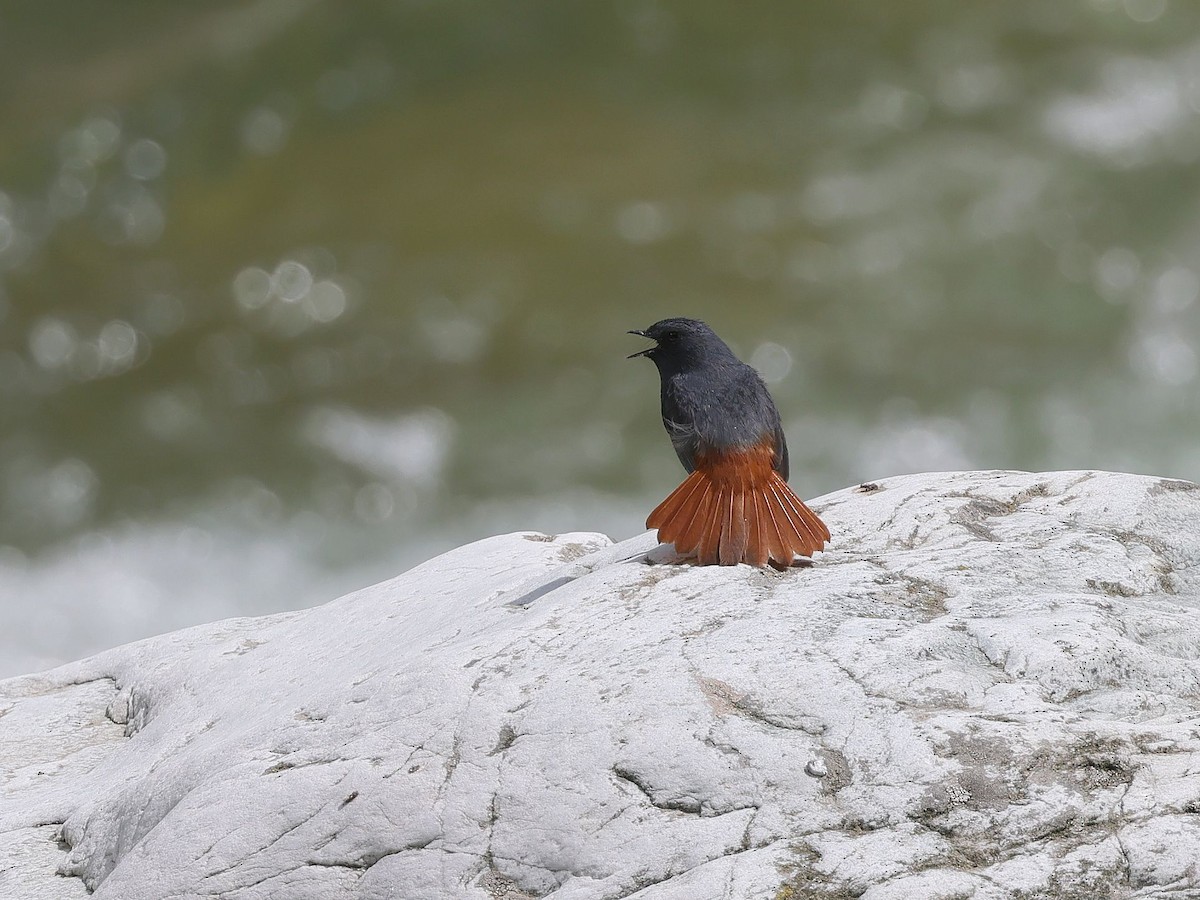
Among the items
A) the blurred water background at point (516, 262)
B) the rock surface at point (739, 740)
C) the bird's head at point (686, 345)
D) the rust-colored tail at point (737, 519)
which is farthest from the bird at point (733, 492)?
the blurred water background at point (516, 262)

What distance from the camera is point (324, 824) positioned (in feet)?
12.4

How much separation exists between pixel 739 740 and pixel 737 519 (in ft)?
3.48

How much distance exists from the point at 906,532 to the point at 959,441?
7458 millimetres

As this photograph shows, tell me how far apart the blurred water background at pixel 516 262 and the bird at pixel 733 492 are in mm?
6278

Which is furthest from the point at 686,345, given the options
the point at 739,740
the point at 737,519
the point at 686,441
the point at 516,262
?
the point at 516,262

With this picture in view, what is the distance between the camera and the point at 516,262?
517 inches

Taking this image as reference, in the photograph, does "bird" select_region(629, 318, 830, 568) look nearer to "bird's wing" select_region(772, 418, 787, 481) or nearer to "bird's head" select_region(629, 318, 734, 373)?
"bird's wing" select_region(772, 418, 787, 481)

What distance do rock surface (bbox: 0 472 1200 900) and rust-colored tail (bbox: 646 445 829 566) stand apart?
0.10 metres

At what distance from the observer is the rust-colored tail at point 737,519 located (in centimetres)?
439

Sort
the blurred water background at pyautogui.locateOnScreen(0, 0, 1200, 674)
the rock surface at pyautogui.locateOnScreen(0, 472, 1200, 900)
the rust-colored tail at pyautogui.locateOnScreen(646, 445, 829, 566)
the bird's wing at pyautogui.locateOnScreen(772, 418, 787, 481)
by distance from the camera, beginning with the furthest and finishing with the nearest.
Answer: the blurred water background at pyautogui.locateOnScreen(0, 0, 1200, 674) → the bird's wing at pyautogui.locateOnScreen(772, 418, 787, 481) → the rust-colored tail at pyautogui.locateOnScreen(646, 445, 829, 566) → the rock surface at pyautogui.locateOnScreen(0, 472, 1200, 900)

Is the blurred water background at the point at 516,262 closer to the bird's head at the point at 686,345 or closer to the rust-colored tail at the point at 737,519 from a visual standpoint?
the bird's head at the point at 686,345

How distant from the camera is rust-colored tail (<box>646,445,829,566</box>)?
14.4 feet

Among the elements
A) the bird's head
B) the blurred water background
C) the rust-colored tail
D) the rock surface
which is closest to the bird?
the rust-colored tail

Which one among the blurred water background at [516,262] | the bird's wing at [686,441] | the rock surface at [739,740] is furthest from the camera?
the blurred water background at [516,262]
